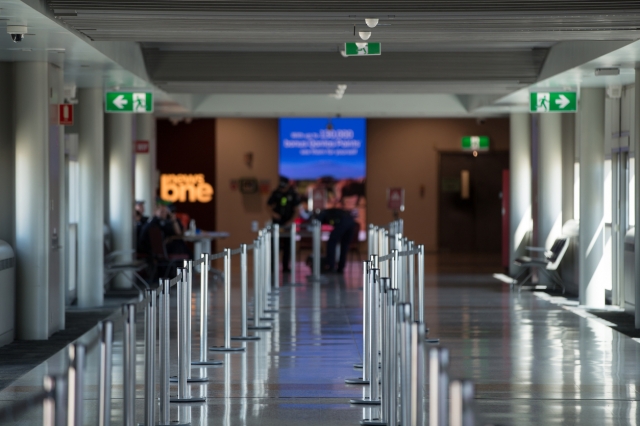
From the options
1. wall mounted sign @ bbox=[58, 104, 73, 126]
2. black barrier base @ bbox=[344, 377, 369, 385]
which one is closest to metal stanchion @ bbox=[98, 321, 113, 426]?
black barrier base @ bbox=[344, 377, 369, 385]

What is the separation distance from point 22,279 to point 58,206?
3.31 ft

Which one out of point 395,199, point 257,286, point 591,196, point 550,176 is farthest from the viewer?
point 395,199

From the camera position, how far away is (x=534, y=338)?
9609 millimetres

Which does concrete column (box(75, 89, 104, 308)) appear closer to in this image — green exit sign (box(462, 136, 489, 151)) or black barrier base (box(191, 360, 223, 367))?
black barrier base (box(191, 360, 223, 367))

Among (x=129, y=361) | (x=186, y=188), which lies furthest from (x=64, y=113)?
(x=186, y=188)

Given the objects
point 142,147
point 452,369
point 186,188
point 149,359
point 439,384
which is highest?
point 142,147

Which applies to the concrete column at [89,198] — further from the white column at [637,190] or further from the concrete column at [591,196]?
the white column at [637,190]

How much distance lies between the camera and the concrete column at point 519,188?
55.4 feet

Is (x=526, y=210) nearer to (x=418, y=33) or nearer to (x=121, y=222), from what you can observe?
(x=121, y=222)

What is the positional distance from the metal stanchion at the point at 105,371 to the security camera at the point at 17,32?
3.99m

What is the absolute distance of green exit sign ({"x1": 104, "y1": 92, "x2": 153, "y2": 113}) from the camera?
12359 mm

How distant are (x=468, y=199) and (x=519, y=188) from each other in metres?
6.75

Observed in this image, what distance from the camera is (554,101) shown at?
1273cm

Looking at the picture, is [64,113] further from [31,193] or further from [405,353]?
[405,353]
